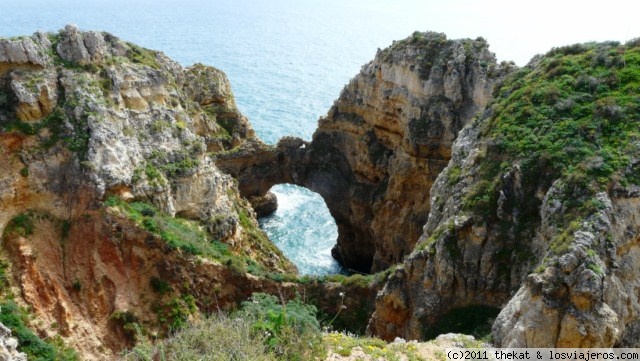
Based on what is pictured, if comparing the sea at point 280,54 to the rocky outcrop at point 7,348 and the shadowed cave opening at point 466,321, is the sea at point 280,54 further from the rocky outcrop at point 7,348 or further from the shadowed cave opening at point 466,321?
the rocky outcrop at point 7,348

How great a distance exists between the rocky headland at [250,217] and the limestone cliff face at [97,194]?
0.08 meters

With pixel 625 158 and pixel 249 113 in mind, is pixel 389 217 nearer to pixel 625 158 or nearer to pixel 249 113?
pixel 625 158

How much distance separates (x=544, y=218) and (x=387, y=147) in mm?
26564

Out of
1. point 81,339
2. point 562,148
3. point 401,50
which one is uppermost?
point 401,50

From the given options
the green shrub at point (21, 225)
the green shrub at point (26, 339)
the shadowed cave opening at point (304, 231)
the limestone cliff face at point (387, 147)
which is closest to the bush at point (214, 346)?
the green shrub at point (26, 339)

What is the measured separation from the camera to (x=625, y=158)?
69.7 ft

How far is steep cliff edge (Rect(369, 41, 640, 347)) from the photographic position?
1802 cm

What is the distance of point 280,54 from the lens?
12875 centimetres

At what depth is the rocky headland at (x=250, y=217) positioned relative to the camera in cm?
1925

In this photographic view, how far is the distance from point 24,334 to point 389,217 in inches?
1213

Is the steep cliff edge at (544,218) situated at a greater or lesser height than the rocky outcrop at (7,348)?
greater

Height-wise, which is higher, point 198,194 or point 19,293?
point 198,194

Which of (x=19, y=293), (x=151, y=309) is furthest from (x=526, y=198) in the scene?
(x=19, y=293)

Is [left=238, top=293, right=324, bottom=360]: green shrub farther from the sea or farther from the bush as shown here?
the sea
